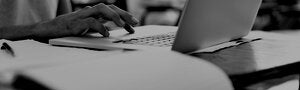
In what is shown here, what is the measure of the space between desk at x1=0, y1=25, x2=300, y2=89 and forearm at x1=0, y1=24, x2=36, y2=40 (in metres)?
0.34

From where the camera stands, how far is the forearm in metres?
1.00

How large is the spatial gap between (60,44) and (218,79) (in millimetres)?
481

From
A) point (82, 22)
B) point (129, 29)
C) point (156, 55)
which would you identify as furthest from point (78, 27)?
point (156, 55)

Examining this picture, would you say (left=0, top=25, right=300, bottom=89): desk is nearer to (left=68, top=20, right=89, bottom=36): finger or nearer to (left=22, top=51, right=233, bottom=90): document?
(left=22, top=51, right=233, bottom=90): document

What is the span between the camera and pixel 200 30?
686 millimetres

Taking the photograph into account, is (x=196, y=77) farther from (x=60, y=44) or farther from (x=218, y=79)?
(x=60, y=44)

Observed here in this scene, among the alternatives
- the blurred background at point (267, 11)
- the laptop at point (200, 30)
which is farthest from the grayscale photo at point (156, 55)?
the blurred background at point (267, 11)

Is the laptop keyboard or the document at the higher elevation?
the document

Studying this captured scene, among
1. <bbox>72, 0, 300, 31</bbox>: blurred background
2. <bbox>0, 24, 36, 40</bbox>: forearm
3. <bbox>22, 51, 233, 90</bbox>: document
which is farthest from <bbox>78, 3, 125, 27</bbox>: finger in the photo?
<bbox>72, 0, 300, 31</bbox>: blurred background

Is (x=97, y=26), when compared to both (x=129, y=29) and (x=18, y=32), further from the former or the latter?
(x=18, y=32)

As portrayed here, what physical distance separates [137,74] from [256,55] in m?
0.34

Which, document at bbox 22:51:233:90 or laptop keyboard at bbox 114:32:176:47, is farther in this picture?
Answer: laptop keyboard at bbox 114:32:176:47

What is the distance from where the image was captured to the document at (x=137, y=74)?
37cm

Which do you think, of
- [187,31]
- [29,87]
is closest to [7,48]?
[187,31]
